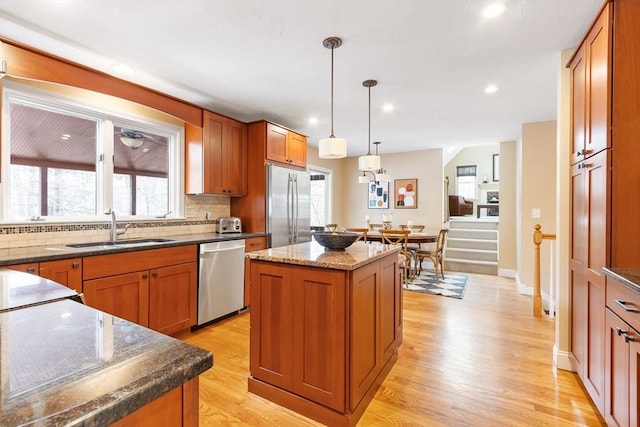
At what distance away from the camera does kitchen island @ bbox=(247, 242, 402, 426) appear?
5.56 feet

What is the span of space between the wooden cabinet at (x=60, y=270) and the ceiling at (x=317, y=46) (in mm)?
1582

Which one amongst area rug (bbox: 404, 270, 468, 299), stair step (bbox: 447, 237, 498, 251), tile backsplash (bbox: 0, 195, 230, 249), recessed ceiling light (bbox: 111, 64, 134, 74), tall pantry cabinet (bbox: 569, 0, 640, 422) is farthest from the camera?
stair step (bbox: 447, 237, 498, 251)

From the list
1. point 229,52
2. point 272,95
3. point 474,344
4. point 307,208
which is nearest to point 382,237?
point 307,208

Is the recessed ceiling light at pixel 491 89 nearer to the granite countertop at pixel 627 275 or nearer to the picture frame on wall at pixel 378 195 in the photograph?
the granite countertop at pixel 627 275

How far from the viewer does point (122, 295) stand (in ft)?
7.93

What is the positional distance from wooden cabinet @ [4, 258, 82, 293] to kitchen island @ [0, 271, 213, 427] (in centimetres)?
143

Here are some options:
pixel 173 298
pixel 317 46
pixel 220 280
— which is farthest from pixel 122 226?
pixel 317 46

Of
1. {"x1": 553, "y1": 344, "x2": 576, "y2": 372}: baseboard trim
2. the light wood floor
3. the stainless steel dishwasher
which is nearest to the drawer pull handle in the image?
the light wood floor

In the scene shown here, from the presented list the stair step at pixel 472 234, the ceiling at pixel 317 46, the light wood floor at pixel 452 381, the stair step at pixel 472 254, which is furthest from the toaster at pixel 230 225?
the stair step at pixel 472 234

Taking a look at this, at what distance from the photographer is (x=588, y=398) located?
1964 millimetres

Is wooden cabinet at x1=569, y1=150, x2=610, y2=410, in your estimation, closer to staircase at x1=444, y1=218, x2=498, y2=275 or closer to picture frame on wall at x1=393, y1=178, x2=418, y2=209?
staircase at x1=444, y1=218, x2=498, y2=275

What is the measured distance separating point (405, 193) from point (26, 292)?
19.9 ft

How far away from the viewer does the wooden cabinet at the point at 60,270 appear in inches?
76.3

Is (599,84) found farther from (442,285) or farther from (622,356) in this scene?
(442,285)
